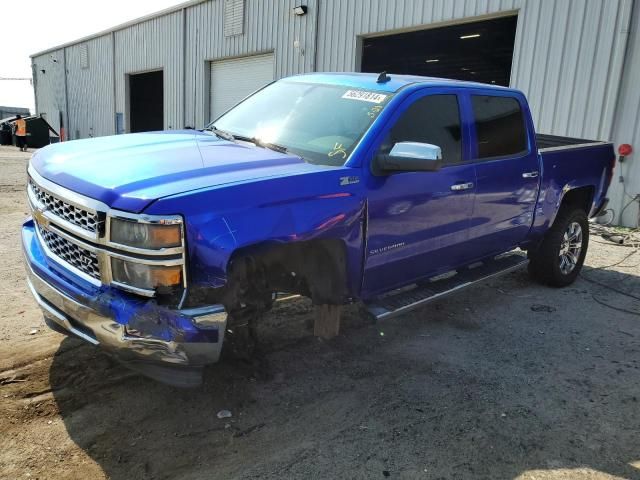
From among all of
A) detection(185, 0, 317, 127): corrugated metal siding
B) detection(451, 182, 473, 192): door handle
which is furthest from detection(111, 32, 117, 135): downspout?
detection(451, 182, 473, 192): door handle

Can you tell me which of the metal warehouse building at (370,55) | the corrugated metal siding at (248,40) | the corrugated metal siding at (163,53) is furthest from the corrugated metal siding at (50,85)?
the corrugated metal siding at (248,40)

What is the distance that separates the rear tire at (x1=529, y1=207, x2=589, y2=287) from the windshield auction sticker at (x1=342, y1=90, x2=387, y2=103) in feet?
9.36

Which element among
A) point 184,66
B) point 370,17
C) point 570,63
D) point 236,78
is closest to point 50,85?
point 184,66

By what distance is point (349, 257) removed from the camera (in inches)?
127

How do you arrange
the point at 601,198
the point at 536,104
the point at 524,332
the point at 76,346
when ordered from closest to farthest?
1. the point at 76,346
2. the point at 524,332
3. the point at 601,198
4. the point at 536,104

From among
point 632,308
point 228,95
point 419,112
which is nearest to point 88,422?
point 419,112

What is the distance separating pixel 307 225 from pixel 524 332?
2.64 meters

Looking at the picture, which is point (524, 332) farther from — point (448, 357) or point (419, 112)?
point (419, 112)

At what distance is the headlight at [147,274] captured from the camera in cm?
250

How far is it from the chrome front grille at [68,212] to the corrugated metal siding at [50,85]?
107 ft

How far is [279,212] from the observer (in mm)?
2787

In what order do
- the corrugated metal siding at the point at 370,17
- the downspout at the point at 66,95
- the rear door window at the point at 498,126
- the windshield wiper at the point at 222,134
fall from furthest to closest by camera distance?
the downspout at the point at 66,95 → the corrugated metal siding at the point at 370,17 → the rear door window at the point at 498,126 → the windshield wiper at the point at 222,134

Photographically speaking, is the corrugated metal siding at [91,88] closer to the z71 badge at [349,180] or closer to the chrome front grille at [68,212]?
the chrome front grille at [68,212]

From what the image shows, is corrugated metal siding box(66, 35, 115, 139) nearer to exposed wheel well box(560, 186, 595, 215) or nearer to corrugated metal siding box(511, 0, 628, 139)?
corrugated metal siding box(511, 0, 628, 139)
